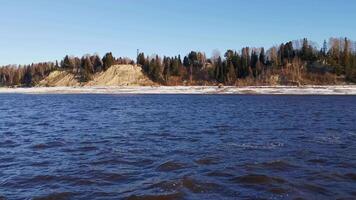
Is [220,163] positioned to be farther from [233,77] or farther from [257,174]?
[233,77]

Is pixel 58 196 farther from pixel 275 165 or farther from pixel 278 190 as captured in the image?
pixel 275 165

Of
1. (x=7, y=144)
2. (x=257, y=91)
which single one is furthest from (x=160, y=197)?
(x=257, y=91)

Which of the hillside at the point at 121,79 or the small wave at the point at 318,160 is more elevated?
the hillside at the point at 121,79

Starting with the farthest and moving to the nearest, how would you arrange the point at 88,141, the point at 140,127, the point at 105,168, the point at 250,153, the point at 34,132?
the point at 140,127 < the point at 34,132 < the point at 88,141 < the point at 250,153 < the point at 105,168

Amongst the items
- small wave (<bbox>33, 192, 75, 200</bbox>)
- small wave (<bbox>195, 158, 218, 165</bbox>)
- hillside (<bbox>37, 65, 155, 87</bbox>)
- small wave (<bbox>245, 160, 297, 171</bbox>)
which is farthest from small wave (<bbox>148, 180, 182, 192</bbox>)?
hillside (<bbox>37, 65, 155, 87</bbox>)

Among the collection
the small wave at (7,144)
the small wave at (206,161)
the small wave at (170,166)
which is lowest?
the small wave at (206,161)

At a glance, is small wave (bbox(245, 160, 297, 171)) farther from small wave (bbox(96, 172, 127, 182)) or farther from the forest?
the forest

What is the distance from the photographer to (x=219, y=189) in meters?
13.8

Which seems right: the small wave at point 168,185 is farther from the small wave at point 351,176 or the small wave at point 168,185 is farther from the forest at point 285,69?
the forest at point 285,69

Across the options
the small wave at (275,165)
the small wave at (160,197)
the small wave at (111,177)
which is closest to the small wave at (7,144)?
the small wave at (111,177)

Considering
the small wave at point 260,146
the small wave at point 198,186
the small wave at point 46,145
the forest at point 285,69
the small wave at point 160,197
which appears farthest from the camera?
the forest at point 285,69

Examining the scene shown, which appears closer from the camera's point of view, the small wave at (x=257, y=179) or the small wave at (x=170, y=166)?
the small wave at (x=257, y=179)

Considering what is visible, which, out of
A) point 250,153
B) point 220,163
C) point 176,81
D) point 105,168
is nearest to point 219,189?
point 220,163

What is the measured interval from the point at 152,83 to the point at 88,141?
16467 centimetres
